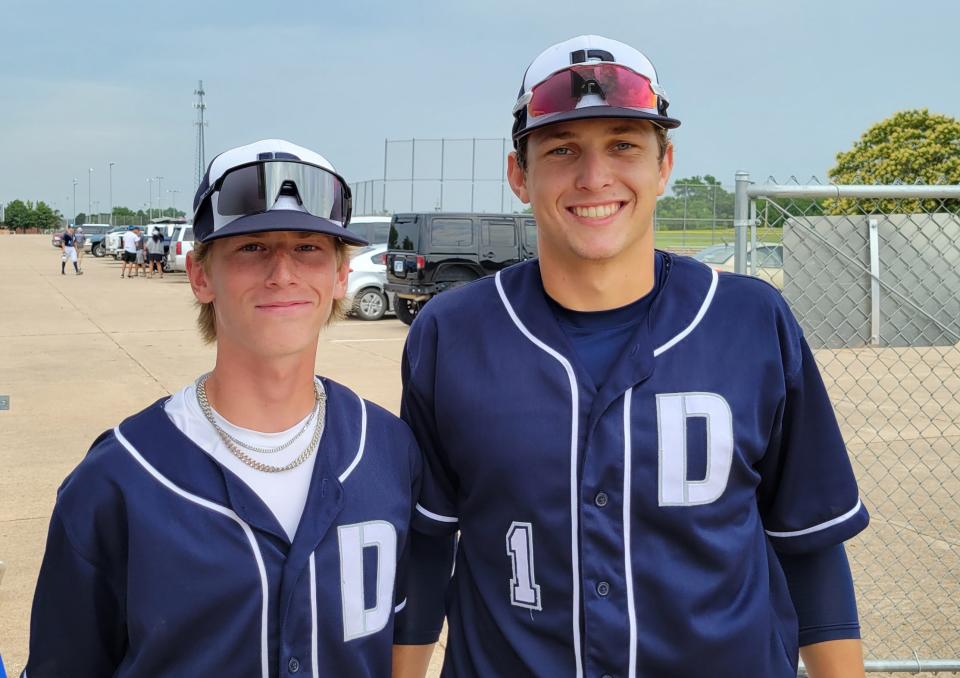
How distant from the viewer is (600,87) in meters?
1.95

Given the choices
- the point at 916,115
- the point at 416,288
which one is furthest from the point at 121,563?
the point at 916,115

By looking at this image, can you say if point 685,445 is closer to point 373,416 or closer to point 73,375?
point 373,416

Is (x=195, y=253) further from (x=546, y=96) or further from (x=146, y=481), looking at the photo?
(x=546, y=96)

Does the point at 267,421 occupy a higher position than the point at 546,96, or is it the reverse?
the point at 546,96

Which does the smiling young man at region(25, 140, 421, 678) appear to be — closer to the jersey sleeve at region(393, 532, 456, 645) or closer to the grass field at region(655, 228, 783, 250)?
the jersey sleeve at region(393, 532, 456, 645)

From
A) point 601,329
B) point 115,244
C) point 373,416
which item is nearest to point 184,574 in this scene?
point 373,416

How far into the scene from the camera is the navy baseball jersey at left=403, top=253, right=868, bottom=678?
73.7 inches

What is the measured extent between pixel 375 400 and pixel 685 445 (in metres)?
8.07

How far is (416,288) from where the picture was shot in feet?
50.3

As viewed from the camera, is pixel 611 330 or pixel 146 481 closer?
pixel 146 481

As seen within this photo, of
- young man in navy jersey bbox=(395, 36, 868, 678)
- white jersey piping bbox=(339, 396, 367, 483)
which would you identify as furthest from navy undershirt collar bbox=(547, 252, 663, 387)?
white jersey piping bbox=(339, 396, 367, 483)

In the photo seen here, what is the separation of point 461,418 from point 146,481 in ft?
2.09

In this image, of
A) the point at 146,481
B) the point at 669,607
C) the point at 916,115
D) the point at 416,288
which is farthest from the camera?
the point at 916,115

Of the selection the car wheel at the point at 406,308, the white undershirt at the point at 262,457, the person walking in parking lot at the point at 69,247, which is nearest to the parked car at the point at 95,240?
the person walking in parking lot at the point at 69,247
